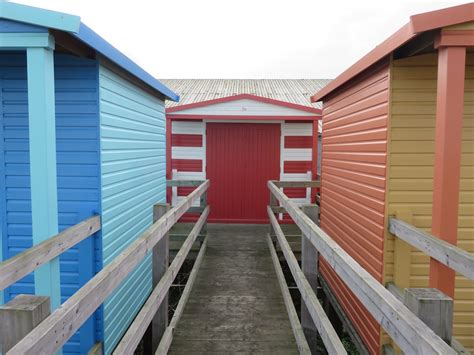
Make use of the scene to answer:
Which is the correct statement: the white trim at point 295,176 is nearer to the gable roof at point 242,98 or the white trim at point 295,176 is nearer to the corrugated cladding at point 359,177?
the gable roof at point 242,98

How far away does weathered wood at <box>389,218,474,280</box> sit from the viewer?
7.16ft

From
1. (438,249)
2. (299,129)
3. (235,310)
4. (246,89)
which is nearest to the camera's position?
(438,249)

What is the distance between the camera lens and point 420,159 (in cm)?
326

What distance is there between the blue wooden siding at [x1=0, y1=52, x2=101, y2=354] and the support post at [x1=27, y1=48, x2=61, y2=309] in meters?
0.59

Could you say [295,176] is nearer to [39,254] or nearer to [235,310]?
[235,310]

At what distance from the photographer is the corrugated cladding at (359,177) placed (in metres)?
3.40

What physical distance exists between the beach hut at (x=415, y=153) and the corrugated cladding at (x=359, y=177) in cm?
1

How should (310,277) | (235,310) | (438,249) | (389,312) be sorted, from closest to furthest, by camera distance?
(389,312), (438,249), (310,277), (235,310)

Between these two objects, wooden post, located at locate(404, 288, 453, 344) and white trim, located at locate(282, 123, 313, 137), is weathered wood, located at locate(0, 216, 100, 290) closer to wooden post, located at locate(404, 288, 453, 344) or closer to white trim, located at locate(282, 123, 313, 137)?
wooden post, located at locate(404, 288, 453, 344)

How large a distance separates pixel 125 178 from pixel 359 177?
8.16 ft

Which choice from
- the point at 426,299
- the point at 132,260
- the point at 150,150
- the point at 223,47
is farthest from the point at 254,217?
the point at 223,47

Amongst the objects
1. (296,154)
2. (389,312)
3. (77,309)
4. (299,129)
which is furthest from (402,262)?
(299,129)

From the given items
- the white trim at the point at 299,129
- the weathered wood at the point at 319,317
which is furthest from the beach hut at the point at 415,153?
the white trim at the point at 299,129

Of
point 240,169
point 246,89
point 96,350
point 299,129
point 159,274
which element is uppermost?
point 246,89
